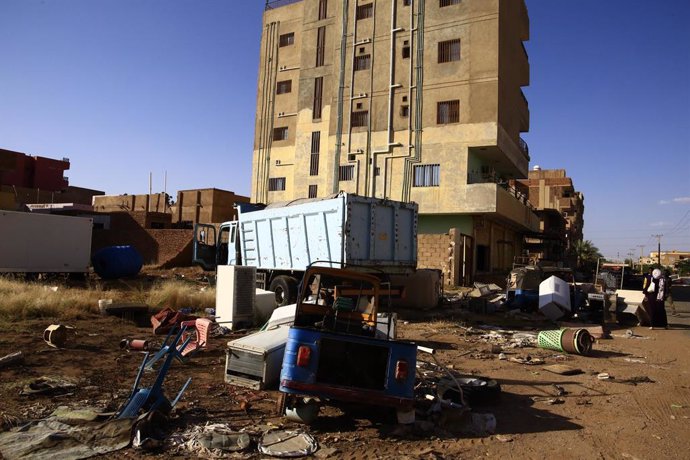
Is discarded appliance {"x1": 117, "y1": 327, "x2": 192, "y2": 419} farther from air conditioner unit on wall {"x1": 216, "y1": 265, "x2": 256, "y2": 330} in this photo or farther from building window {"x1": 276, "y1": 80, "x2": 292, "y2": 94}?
building window {"x1": 276, "y1": 80, "x2": 292, "y2": 94}

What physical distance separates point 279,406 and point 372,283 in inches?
62.7

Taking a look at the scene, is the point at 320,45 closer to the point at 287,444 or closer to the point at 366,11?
the point at 366,11

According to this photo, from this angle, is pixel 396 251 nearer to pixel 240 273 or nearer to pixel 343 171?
pixel 240 273

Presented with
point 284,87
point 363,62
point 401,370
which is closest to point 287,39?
point 284,87

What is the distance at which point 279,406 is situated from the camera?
4.75 metres

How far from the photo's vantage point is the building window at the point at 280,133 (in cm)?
3641

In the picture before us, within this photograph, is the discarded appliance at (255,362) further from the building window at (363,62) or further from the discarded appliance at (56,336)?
the building window at (363,62)

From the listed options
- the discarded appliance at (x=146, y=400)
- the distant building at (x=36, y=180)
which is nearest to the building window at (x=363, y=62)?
the distant building at (x=36, y=180)

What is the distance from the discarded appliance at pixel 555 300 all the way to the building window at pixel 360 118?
63.7 ft

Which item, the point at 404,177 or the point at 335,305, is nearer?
the point at 335,305

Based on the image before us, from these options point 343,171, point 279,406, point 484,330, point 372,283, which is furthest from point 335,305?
point 343,171

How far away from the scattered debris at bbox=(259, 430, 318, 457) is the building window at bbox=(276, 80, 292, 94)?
34.7 metres

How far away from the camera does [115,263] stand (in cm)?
2038

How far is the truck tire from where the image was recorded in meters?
13.2
